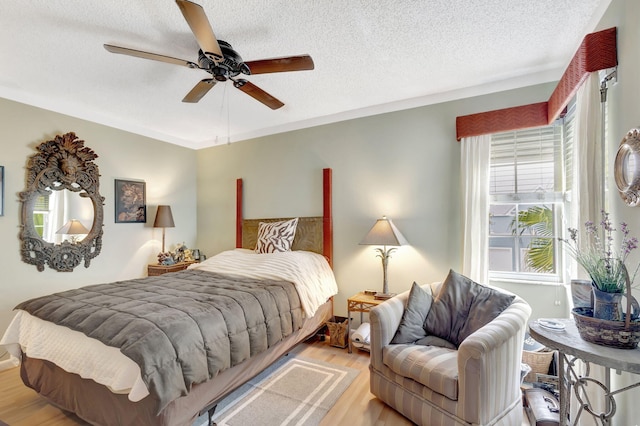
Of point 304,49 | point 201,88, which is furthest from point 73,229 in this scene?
point 304,49

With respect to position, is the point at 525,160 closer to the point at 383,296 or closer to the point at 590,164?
the point at 590,164

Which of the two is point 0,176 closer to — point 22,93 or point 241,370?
point 22,93

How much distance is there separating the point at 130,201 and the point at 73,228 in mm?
690

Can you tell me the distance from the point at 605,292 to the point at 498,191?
5.62ft

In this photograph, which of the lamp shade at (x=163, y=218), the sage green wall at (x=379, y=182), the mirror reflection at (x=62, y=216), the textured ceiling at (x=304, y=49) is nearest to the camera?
the textured ceiling at (x=304, y=49)

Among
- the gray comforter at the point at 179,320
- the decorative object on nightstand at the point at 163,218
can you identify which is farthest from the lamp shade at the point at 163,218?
the gray comforter at the point at 179,320

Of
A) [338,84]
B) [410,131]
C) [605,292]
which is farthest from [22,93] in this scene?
[605,292]

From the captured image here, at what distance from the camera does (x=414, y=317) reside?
7.24ft

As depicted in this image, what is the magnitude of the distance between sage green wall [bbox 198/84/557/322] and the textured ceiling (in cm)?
21

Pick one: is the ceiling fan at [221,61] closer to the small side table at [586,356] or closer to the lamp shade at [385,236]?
the lamp shade at [385,236]

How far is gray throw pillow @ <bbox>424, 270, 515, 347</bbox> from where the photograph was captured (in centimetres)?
203

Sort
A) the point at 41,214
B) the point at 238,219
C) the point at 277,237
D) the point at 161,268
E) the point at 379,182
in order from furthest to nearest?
the point at 238,219
the point at 161,268
the point at 277,237
the point at 379,182
the point at 41,214

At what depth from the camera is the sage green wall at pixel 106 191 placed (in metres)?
2.79

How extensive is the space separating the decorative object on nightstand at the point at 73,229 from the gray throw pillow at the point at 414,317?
140 inches
